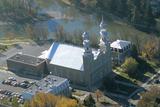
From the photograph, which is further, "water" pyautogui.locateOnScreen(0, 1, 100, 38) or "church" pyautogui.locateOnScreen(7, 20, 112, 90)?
"water" pyautogui.locateOnScreen(0, 1, 100, 38)

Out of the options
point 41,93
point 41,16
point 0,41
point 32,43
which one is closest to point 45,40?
point 32,43

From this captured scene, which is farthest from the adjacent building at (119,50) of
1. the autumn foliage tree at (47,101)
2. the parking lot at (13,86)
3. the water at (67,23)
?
the autumn foliage tree at (47,101)

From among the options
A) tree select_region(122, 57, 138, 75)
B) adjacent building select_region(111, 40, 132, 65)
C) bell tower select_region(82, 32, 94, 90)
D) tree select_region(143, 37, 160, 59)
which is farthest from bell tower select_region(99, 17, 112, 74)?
tree select_region(143, 37, 160, 59)

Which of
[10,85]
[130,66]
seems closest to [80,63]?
[130,66]

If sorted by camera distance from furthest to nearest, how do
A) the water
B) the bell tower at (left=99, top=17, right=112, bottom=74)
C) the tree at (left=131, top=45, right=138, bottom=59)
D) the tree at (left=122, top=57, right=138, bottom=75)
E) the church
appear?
the water, the tree at (left=131, top=45, right=138, bottom=59), the tree at (left=122, top=57, right=138, bottom=75), the bell tower at (left=99, top=17, right=112, bottom=74), the church

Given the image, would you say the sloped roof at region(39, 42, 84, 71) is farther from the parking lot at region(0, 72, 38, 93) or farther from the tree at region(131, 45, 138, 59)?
the tree at region(131, 45, 138, 59)

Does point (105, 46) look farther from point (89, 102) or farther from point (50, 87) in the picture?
point (50, 87)

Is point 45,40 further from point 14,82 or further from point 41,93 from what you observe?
point 41,93

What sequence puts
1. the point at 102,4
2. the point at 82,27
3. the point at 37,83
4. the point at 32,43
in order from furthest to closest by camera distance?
the point at 102,4 < the point at 82,27 < the point at 32,43 < the point at 37,83
